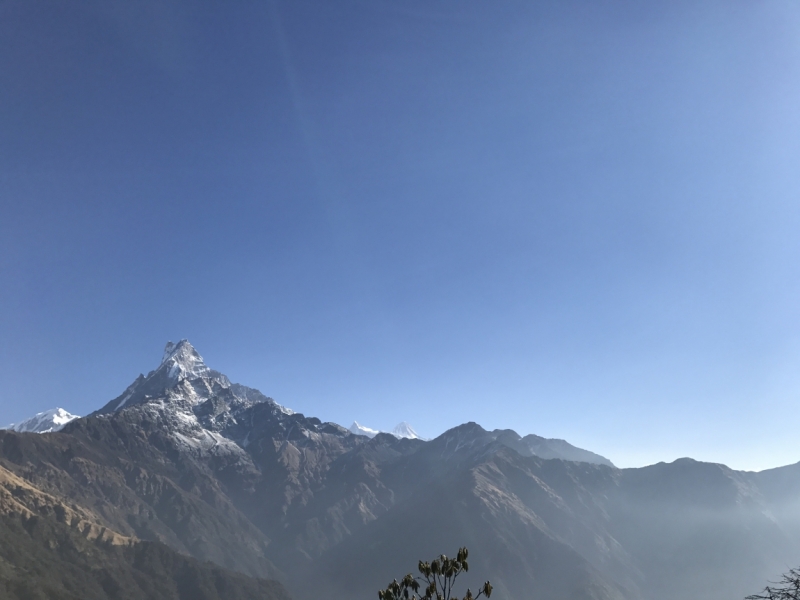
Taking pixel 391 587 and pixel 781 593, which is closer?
pixel 391 587

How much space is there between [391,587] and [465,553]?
415 cm

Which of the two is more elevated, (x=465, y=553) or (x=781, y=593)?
(x=465, y=553)

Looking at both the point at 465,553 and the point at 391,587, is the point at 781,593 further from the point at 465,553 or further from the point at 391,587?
the point at 391,587

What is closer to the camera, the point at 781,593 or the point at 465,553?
the point at 465,553

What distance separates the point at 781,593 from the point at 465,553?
31.8 metres

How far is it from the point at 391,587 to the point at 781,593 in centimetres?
3494

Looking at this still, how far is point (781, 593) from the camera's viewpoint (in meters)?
42.7

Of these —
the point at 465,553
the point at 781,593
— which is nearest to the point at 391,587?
the point at 465,553

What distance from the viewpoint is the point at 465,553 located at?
1113 inches

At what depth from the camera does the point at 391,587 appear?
27.6m
